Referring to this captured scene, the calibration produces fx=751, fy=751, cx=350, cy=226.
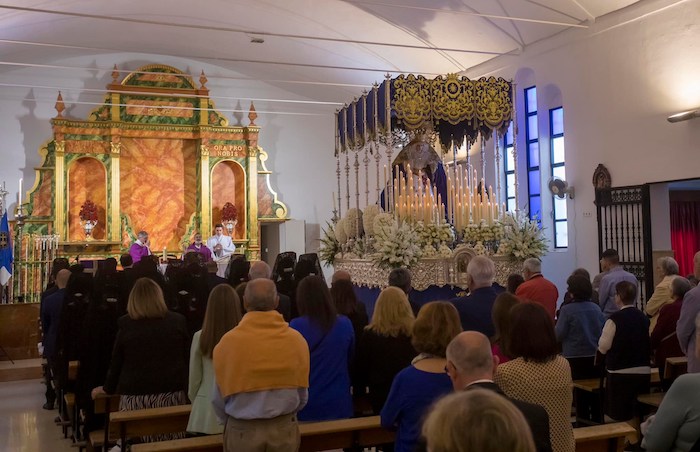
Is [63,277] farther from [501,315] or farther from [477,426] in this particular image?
[477,426]

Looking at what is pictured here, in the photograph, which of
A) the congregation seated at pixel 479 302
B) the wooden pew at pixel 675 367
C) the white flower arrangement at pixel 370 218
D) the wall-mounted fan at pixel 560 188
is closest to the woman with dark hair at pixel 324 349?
the congregation seated at pixel 479 302

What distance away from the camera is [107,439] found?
5750 mm

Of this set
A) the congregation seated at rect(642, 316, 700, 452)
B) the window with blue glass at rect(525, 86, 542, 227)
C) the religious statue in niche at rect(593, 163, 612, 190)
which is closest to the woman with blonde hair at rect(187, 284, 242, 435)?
the congregation seated at rect(642, 316, 700, 452)

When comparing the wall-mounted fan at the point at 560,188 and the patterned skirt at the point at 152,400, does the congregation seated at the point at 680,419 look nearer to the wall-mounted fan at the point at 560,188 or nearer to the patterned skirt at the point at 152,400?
the patterned skirt at the point at 152,400

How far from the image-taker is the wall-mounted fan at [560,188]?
1393 centimetres

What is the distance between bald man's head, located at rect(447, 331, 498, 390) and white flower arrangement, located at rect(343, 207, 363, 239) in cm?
974

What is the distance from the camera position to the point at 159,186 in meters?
19.7

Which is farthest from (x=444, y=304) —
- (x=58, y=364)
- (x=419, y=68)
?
(x=419, y=68)

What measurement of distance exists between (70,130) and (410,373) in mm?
16604

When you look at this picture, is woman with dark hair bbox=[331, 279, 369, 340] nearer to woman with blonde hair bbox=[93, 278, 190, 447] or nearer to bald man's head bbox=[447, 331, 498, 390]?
woman with blonde hair bbox=[93, 278, 190, 447]

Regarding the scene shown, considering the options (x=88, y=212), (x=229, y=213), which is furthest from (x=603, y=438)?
(x=88, y=212)

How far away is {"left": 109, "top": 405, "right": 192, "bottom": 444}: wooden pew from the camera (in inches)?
204

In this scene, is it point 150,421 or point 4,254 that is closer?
point 150,421

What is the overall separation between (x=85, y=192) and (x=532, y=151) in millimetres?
10972
